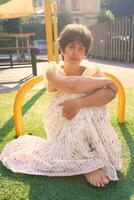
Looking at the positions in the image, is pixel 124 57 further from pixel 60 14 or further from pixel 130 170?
pixel 60 14

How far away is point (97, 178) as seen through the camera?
Answer: 8.20 ft

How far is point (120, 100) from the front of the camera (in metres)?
3.82

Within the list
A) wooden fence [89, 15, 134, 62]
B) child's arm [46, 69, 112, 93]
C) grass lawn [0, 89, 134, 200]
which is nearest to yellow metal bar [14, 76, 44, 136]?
grass lawn [0, 89, 134, 200]

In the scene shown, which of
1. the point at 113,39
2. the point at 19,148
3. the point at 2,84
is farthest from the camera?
the point at 113,39

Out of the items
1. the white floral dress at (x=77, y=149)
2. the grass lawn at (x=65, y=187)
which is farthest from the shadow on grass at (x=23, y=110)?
the white floral dress at (x=77, y=149)

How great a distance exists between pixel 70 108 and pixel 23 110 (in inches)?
91.2

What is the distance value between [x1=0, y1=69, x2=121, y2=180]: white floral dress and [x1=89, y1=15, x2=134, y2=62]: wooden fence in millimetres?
9674

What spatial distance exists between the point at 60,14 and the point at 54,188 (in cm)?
3273

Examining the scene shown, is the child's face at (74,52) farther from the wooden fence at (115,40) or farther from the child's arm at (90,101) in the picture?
the wooden fence at (115,40)

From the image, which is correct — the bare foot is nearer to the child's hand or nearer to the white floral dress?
the white floral dress

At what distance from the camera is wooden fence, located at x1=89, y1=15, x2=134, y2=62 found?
12.0m

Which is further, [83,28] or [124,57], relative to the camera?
[124,57]

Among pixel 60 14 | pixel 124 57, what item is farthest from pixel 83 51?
pixel 60 14

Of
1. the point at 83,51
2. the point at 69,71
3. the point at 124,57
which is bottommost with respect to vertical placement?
the point at 124,57
